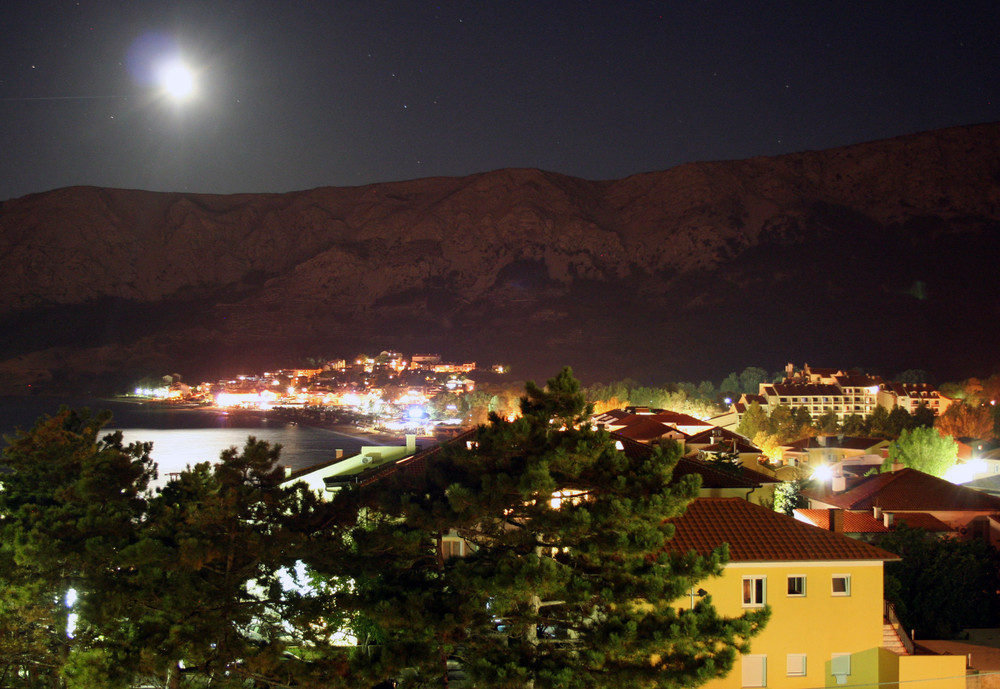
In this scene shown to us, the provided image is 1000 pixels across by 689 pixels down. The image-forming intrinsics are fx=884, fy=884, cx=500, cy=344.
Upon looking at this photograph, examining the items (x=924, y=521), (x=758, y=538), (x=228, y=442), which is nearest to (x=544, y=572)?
(x=758, y=538)

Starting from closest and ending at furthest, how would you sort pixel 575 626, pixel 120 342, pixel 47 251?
pixel 575 626 < pixel 120 342 < pixel 47 251

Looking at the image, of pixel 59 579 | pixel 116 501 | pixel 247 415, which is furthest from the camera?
pixel 247 415

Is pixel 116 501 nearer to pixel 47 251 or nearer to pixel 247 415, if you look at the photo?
pixel 247 415

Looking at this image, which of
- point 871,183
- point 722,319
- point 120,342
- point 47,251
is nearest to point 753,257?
point 722,319

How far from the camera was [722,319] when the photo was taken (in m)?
114

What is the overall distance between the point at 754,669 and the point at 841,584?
1.31 metres

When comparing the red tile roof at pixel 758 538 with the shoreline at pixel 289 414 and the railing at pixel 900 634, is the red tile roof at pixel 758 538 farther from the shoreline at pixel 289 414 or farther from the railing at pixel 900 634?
the shoreline at pixel 289 414

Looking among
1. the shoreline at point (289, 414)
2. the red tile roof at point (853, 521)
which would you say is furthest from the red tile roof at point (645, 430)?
the shoreline at point (289, 414)

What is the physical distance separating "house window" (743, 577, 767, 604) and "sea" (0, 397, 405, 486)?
97.2 ft

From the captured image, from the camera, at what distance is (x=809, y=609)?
9.27 m

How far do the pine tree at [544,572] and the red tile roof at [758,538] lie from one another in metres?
1.68

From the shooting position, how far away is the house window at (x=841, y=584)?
30.9 ft

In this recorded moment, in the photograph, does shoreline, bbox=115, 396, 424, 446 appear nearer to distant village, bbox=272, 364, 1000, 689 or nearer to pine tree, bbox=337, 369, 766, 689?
distant village, bbox=272, 364, 1000, 689

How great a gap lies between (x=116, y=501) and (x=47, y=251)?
185005 millimetres
